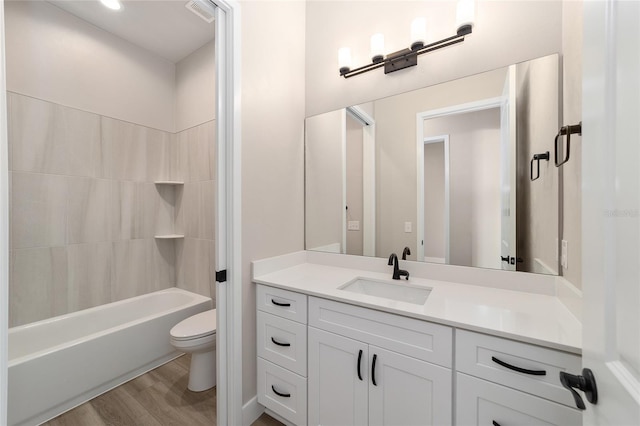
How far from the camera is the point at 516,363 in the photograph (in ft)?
2.78

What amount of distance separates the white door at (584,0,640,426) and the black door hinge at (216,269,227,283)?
142 centimetres

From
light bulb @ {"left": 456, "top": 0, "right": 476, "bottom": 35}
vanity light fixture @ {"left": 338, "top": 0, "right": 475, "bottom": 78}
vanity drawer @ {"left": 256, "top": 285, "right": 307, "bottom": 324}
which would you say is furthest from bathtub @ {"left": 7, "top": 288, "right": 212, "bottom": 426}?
light bulb @ {"left": 456, "top": 0, "right": 476, "bottom": 35}

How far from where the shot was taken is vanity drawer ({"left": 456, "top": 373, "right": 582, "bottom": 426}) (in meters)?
0.79

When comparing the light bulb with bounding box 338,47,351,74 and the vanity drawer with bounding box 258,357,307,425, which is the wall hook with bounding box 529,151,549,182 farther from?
the vanity drawer with bounding box 258,357,307,425

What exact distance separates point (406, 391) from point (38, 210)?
2775mm

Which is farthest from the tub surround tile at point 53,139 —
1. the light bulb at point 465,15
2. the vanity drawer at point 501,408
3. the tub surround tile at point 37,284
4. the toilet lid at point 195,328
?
the vanity drawer at point 501,408

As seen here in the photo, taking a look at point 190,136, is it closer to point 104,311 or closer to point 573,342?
point 104,311

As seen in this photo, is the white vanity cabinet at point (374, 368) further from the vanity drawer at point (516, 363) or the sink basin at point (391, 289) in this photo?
the sink basin at point (391, 289)

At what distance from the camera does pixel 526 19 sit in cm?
128

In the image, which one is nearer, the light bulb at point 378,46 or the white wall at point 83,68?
the light bulb at point 378,46

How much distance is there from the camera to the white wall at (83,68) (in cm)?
185

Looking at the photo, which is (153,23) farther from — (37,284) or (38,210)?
(37,284)

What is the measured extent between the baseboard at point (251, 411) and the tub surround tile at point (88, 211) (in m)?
1.94

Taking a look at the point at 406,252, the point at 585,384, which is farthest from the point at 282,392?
the point at 585,384
